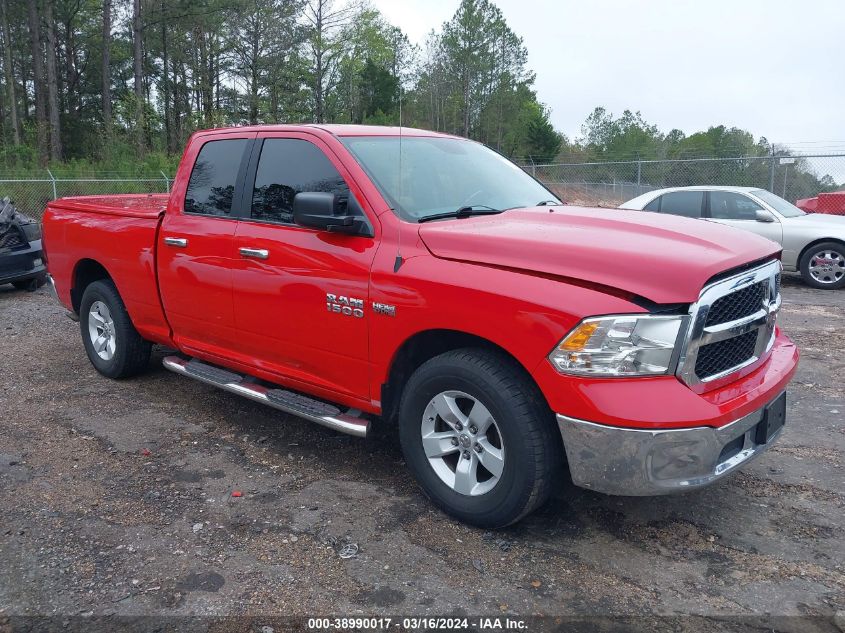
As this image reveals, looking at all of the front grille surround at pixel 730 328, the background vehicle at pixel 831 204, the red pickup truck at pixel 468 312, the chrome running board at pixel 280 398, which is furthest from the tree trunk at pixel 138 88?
the front grille surround at pixel 730 328

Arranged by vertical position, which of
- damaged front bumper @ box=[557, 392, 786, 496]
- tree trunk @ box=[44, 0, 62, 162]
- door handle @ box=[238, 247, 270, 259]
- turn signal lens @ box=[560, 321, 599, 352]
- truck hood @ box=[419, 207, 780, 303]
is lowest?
damaged front bumper @ box=[557, 392, 786, 496]

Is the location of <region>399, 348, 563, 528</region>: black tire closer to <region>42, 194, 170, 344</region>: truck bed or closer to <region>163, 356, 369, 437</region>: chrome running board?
<region>163, 356, 369, 437</region>: chrome running board

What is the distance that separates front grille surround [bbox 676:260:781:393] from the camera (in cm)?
286

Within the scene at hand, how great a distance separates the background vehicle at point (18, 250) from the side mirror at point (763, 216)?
1051cm

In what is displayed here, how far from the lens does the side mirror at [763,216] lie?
10.5 meters

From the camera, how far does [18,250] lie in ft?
33.2

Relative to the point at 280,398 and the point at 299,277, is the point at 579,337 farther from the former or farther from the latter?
the point at 280,398

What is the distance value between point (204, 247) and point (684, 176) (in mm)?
18280

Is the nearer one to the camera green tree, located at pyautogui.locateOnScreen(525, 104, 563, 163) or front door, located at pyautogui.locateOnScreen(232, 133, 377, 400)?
front door, located at pyautogui.locateOnScreen(232, 133, 377, 400)

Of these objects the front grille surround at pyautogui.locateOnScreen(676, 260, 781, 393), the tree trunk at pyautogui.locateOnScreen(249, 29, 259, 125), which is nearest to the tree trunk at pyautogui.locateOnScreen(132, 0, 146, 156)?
the tree trunk at pyautogui.locateOnScreen(249, 29, 259, 125)

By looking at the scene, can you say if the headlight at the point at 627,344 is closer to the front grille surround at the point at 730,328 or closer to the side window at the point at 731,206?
the front grille surround at the point at 730,328

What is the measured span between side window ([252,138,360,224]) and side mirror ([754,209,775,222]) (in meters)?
8.64

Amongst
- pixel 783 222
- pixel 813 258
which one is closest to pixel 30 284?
pixel 783 222

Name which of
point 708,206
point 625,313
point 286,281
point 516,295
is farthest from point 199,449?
point 708,206
